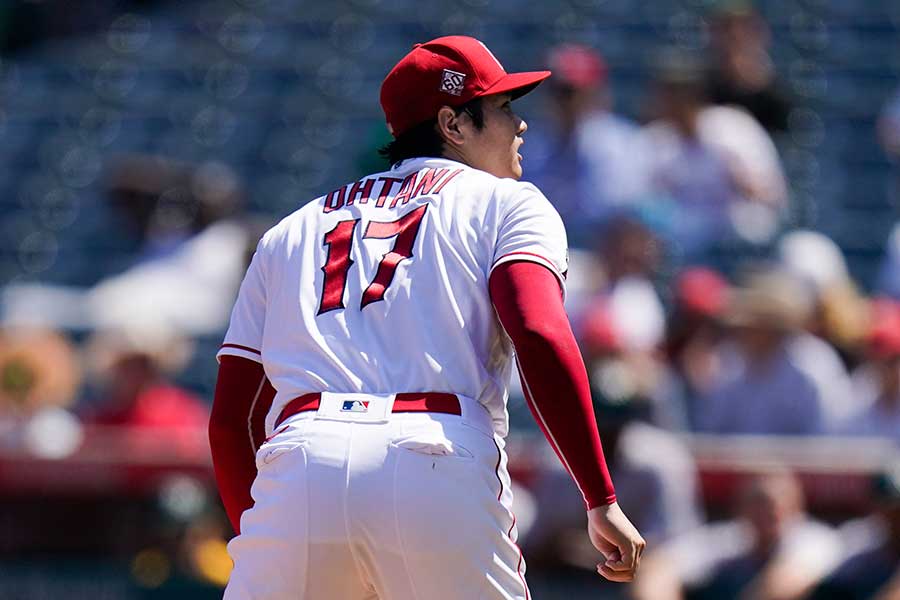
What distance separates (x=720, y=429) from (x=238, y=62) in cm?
635

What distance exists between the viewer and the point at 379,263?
10.4 feet

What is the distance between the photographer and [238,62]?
1207 cm

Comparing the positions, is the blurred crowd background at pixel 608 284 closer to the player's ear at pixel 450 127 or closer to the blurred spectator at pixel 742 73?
the blurred spectator at pixel 742 73

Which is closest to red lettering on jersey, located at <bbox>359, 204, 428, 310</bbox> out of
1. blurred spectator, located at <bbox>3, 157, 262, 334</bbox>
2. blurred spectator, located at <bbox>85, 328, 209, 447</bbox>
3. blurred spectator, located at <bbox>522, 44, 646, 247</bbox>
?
blurred spectator, located at <bbox>85, 328, 209, 447</bbox>

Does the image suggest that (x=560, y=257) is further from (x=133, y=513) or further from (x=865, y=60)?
(x=865, y=60)

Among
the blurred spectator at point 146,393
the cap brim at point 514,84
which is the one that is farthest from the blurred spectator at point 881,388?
the cap brim at point 514,84

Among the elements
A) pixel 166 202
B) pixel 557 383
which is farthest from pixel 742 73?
pixel 557 383

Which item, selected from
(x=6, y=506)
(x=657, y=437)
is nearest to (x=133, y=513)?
(x=6, y=506)

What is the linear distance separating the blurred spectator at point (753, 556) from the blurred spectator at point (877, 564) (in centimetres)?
6

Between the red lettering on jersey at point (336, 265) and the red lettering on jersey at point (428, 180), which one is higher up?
the red lettering on jersey at point (428, 180)

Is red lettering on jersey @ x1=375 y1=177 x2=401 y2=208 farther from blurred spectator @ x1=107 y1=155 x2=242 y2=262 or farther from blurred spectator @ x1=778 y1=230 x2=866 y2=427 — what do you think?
blurred spectator @ x1=107 y1=155 x2=242 y2=262

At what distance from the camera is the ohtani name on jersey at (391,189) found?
3.26m

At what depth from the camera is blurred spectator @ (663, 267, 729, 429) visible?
274 inches

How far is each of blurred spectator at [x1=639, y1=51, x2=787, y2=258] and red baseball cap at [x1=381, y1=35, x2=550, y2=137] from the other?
14.6 feet
